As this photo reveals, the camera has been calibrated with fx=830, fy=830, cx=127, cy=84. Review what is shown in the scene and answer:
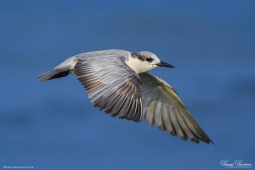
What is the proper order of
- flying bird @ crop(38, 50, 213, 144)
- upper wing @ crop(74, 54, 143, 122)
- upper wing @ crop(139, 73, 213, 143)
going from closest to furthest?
upper wing @ crop(74, 54, 143, 122) < flying bird @ crop(38, 50, 213, 144) < upper wing @ crop(139, 73, 213, 143)

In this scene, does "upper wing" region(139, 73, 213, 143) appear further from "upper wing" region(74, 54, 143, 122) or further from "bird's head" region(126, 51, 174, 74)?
"upper wing" region(74, 54, 143, 122)

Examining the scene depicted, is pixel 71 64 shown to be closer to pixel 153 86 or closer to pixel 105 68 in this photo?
pixel 105 68

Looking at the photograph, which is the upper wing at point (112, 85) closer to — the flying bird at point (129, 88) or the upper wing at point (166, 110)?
the flying bird at point (129, 88)

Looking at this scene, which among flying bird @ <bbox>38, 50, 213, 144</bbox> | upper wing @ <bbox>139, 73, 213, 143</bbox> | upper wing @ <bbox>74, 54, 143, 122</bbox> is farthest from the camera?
upper wing @ <bbox>139, 73, 213, 143</bbox>

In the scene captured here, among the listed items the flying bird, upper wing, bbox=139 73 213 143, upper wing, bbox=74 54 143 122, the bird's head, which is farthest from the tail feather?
upper wing, bbox=139 73 213 143

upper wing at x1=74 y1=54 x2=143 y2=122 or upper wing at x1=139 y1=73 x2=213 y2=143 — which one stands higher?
upper wing at x1=139 y1=73 x2=213 y2=143

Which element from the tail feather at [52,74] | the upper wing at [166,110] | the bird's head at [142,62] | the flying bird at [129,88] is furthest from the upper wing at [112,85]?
the upper wing at [166,110]

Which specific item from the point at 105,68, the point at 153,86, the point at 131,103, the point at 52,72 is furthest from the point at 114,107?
the point at 153,86
